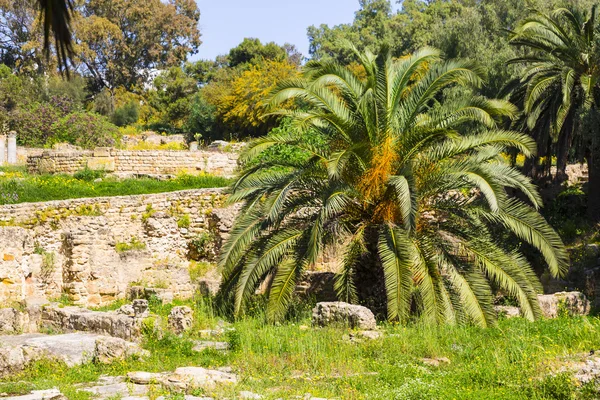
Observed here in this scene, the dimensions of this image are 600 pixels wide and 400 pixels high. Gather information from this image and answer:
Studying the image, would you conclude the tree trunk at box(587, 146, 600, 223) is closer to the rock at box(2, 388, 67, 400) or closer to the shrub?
the shrub

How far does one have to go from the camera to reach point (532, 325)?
12875 mm

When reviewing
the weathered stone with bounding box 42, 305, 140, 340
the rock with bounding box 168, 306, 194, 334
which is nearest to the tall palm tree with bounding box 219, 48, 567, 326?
the rock with bounding box 168, 306, 194, 334

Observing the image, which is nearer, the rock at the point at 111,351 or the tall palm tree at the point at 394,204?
the rock at the point at 111,351

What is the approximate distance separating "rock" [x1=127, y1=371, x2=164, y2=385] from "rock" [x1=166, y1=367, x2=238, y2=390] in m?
0.17

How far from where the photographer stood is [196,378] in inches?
379

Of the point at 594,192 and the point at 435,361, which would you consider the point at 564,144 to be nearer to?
the point at 594,192

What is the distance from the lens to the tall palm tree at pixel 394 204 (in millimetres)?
13594

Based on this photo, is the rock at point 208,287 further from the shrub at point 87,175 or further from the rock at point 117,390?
the shrub at point 87,175

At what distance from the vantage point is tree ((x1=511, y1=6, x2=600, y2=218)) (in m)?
19.0

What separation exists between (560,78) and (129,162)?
1316cm

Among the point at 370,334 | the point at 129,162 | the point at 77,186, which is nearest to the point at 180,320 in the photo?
the point at 370,334

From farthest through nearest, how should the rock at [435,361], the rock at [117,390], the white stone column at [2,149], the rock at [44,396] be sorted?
the white stone column at [2,149] < the rock at [435,361] < the rock at [117,390] < the rock at [44,396]

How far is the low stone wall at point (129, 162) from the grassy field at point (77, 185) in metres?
0.71

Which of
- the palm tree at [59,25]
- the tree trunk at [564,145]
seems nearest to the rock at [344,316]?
the tree trunk at [564,145]
